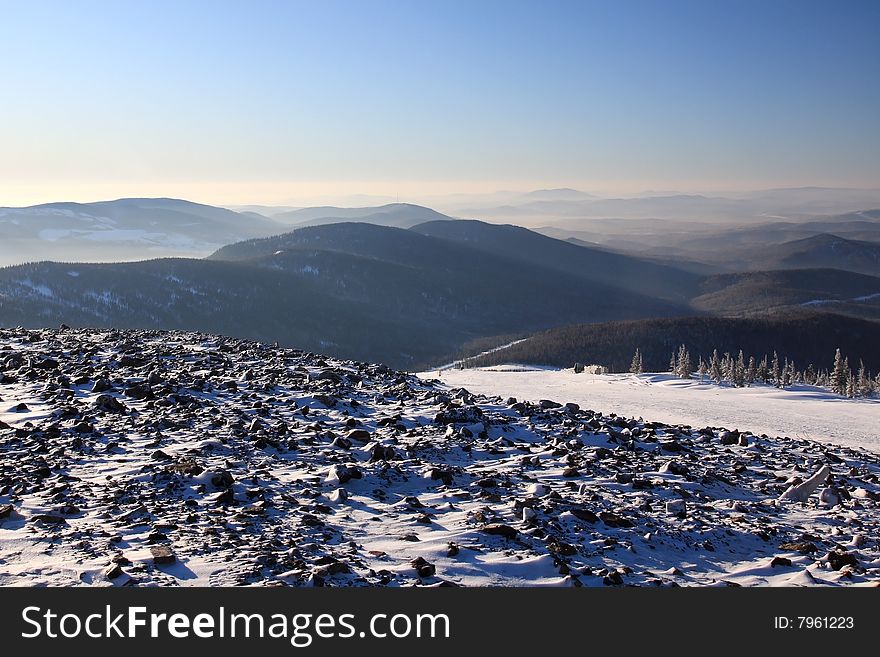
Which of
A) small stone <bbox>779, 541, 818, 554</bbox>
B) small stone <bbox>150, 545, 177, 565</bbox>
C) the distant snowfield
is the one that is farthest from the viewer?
the distant snowfield

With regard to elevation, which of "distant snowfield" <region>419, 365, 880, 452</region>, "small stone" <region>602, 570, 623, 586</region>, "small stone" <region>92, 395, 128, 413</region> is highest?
"small stone" <region>92, 395, 128, 413</region>

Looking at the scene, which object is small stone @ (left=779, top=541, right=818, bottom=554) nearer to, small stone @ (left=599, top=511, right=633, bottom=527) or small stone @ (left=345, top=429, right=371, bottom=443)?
small stone @ (left=599, top=511, right=633, bottom=527)

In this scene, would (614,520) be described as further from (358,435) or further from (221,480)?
(221,480)

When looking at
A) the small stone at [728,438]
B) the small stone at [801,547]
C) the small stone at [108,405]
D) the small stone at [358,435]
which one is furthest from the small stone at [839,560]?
the small stone at [108,405]

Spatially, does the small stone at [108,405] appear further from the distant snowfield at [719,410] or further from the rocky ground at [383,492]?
the distant snowfield at [719,410]

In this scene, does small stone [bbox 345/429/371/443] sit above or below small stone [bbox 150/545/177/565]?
below

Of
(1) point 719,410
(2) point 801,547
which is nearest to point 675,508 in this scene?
(2) point 801,547

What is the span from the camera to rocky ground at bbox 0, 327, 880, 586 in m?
9.24

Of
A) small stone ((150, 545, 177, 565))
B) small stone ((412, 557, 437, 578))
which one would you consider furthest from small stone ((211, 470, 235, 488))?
small stone ((412, 557, 437, 578))

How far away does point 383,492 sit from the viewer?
12430mm

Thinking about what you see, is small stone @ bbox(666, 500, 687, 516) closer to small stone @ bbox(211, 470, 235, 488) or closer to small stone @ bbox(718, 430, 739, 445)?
small stone @ bbox(718, 430, 739, 445)

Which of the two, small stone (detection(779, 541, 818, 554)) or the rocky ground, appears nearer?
the rocky ground

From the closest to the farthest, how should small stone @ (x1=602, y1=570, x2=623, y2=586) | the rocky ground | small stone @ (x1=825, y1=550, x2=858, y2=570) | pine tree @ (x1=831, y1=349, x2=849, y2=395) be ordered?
small stone @ (x1=602, y1=570, x2=623, y2=586), the rocky ground, small stone @ (x1=825, y1=550, x2=858, y2=570), pine tree @ (x1=831, y1=349, x2=849, y2=395)
